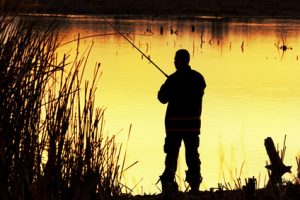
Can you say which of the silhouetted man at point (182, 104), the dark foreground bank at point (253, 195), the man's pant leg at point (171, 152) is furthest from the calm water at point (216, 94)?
the dark foreground bank at point (253, 195)

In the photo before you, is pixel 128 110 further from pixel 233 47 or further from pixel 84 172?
pixel 233 47

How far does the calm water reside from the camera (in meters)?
15.0

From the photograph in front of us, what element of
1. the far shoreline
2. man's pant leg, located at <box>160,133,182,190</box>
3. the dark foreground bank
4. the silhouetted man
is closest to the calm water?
man's pant leg, located at <box>160,133,182,190</box>

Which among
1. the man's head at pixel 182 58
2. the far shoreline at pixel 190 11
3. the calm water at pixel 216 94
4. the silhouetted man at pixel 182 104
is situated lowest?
the silhouetted man at pixel 182 104

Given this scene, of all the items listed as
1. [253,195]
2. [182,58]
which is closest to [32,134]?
[253,195]

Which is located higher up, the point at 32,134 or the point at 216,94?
the point at 216,94

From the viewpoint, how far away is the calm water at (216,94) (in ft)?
49.1

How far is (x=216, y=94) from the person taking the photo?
25.6 metres

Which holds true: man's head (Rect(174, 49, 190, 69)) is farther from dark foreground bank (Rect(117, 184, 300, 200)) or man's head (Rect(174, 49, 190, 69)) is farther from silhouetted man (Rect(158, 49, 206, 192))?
dark foreground bank (Rect(117, 184, 300, 200))

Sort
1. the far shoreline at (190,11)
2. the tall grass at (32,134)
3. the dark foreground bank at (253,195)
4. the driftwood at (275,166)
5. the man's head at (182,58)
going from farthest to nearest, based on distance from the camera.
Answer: the far shoreline at (190,11) → the man's head at (182,58) → the driftwood at (275,166) → the dark foreground bank at (253,195) → the tall grass at (32,134)

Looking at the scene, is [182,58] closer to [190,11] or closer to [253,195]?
[253,195]

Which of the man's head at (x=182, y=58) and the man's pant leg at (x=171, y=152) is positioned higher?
the man's head at (x=182, y=58)

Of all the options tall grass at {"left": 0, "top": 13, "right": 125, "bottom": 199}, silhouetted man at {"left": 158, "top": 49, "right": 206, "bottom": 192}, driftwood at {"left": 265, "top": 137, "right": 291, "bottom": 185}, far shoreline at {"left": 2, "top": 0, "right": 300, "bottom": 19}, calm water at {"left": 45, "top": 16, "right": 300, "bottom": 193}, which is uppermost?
far shoreline at {"left": 2, "top": 0, "right": 300, "bottom": 19}

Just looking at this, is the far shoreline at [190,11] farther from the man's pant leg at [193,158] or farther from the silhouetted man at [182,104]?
the silhouetted man at [182,104]
